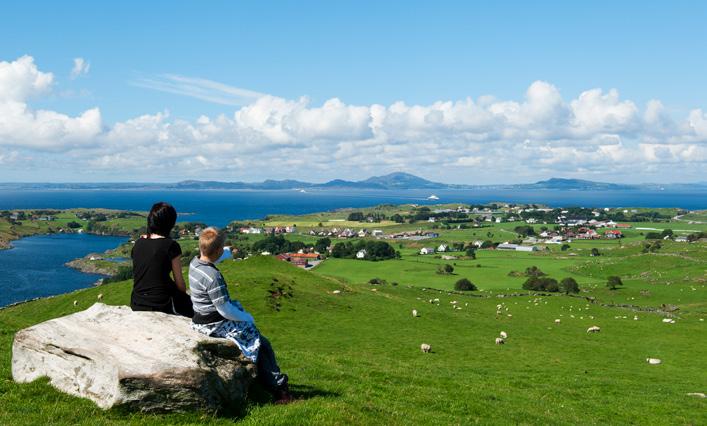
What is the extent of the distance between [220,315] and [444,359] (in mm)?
22083

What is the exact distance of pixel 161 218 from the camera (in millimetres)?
13555

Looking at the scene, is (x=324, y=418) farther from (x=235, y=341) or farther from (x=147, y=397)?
(x=147, y=397)

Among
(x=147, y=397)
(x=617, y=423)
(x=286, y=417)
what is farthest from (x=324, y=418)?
(x=617, y=423)

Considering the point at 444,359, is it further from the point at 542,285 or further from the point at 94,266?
the point at 94,266

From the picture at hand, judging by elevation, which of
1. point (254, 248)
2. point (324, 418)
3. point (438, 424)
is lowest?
point (254, 248)

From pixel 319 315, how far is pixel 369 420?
30024 millimetres

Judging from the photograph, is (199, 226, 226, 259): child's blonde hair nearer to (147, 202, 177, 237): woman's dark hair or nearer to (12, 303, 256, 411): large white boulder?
(147, 202, 177, 237): woman's dark hair

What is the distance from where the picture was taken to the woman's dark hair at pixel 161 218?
44.4 feet

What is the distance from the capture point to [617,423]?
63.7ft

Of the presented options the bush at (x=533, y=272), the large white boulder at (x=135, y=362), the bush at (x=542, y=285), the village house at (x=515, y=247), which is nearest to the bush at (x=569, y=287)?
the bush at (x=542, y=285)

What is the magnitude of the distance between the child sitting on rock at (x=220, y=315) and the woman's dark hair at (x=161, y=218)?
1142mm

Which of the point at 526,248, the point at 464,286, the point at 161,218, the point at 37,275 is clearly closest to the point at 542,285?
the point at 464,286

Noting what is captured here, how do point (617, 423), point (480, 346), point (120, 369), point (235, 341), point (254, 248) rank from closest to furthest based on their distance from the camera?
point (120, 369)
point (235, 341)
point (617, 423)
point (480, 346)
point (254, 248)

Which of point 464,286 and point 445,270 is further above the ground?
point 464,286
